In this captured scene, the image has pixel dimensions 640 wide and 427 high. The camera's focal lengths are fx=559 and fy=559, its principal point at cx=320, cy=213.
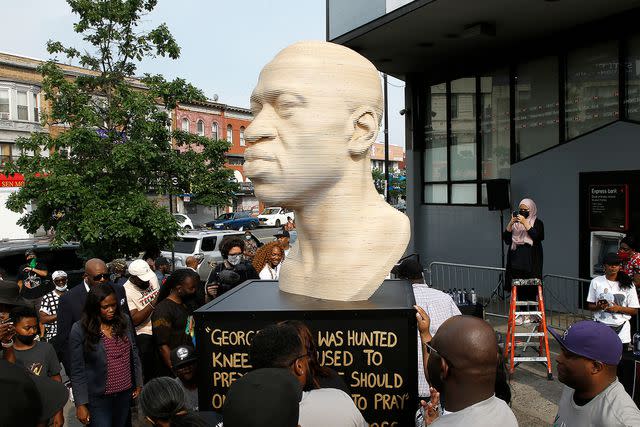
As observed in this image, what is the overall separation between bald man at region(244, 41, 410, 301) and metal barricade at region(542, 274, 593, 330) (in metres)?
7.16


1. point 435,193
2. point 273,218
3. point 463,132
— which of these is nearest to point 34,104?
point 273,218

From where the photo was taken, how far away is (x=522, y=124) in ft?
38.0

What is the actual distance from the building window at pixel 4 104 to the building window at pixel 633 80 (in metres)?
32.5

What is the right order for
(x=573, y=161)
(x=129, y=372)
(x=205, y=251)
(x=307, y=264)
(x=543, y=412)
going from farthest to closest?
(x=205, y=251), (x=573, y=161), (x=543, y=412), (x=129, y=372), (x=307, y=264)

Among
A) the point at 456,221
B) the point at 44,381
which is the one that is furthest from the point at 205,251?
the point at 44,381

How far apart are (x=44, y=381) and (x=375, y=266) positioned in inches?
82.3

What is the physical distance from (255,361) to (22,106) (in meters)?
35.6

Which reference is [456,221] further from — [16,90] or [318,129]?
[16,90]

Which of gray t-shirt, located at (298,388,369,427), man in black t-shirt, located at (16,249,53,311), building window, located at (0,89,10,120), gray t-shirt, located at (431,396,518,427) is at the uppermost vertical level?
building window, located at (0,89,10,120)

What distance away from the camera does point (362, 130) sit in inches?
142

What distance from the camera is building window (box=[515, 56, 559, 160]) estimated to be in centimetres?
1090

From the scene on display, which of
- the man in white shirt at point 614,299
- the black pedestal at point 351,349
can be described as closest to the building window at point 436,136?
the man in white shirt at point 614,299

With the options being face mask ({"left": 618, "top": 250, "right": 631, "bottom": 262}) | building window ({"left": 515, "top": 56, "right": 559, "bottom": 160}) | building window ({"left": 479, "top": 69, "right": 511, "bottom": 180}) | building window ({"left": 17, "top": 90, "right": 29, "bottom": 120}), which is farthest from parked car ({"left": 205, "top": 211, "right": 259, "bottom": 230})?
face mask ({"left": 618, "top": 250, "right": 631, "bottom": 262})

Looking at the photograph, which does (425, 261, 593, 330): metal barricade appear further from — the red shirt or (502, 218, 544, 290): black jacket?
the red shirt
